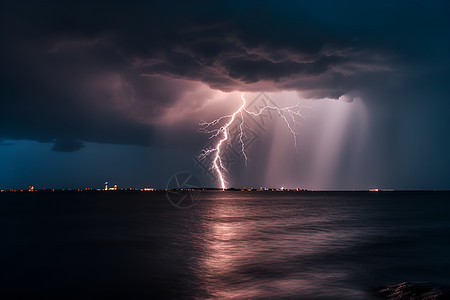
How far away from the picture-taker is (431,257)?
20.9 m

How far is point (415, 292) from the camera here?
36.9 feet

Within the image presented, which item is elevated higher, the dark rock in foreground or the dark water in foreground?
the dark rock in foreground

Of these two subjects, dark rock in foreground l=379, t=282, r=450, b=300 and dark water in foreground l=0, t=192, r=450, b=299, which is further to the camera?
dark water in foreground l=0, t=192, r=450, b=299

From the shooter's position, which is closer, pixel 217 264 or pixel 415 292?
pixel 415 292

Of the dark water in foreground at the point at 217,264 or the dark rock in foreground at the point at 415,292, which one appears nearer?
the dark rock in foreground at the point at 415,292

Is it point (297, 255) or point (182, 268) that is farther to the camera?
point (297, 255)

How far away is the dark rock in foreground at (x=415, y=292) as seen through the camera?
1072 cm

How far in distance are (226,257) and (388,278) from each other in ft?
28.0

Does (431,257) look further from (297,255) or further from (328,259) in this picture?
(297,255)

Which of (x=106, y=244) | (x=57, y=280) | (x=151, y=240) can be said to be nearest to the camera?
(x=57, y=280)

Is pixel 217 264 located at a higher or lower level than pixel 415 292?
lower

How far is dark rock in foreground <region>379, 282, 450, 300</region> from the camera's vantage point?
10.7 metres

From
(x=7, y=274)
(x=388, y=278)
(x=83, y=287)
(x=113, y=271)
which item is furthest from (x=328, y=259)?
(x=7, y=274)

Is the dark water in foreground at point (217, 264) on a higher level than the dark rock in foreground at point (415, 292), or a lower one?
lower
